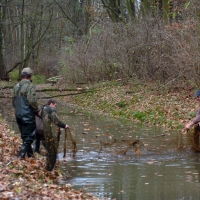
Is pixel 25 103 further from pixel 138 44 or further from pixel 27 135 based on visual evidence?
pixel 138 44

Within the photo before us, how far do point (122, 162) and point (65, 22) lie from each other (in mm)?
45827

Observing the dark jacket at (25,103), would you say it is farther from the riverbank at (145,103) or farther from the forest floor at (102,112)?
the riverbank at (145,103)

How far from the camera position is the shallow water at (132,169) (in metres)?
7.83

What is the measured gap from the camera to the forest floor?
7.03 metres

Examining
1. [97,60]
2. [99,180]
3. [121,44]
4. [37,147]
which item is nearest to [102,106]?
[121,44]

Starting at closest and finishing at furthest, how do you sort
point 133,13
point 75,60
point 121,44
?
point 121,44 < point 133,13 < point 75,60

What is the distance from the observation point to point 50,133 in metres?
9.28

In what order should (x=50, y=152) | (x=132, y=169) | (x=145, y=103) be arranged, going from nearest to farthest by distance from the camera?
(x=50, y=152), (x=132, y=169), (x=145, y=103)

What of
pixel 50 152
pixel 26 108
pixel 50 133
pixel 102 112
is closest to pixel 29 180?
pixel 50 152

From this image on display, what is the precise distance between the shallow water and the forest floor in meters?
0.54

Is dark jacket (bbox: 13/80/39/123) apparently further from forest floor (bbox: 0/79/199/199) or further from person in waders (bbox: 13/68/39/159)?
forest floor (bbox: 0/79/199/199)

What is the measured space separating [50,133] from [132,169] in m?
1.91

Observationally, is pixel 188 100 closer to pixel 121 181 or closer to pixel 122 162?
pixel 122 162

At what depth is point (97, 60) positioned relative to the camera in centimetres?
3075
